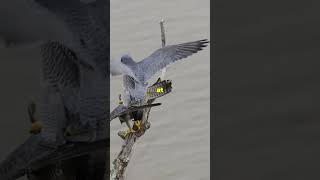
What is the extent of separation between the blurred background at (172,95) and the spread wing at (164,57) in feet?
0.11

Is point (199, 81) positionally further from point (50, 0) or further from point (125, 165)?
point (50, 0)

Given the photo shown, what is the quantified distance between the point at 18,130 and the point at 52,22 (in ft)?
1.97

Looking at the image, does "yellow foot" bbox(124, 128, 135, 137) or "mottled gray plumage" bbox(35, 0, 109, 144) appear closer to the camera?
"mottled gray plumage" bbox(35, 0, 109, 144)

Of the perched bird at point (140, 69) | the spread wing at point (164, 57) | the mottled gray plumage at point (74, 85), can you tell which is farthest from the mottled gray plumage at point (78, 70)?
the spread wing at point (164, 57)

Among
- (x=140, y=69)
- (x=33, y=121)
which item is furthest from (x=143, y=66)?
(x=33, y=121)

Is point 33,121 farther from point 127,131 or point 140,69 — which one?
point 140,69

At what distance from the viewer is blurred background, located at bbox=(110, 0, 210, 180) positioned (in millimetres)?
3055

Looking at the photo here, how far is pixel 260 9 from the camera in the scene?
3.37 metres

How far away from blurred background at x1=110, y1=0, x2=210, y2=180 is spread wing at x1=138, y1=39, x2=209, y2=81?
0.03 meters

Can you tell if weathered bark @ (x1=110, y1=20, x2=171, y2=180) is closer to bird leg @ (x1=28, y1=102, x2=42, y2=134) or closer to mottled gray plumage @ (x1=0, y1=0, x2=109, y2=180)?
mottled gray plumage @ (x1=0, y1=0, x2=109, y2=180)

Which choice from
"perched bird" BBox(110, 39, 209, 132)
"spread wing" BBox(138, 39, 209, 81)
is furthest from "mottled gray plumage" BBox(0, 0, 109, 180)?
"spread wing" BBox(138, 39, 209, 81)

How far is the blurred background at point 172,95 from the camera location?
3.05 meters

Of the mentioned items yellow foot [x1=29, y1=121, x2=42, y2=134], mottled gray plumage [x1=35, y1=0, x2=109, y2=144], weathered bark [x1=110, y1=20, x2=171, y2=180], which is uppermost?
mottled gray plumage [x1=35, y1=0, x2=109, y2=144]

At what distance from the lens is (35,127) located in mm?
2783
